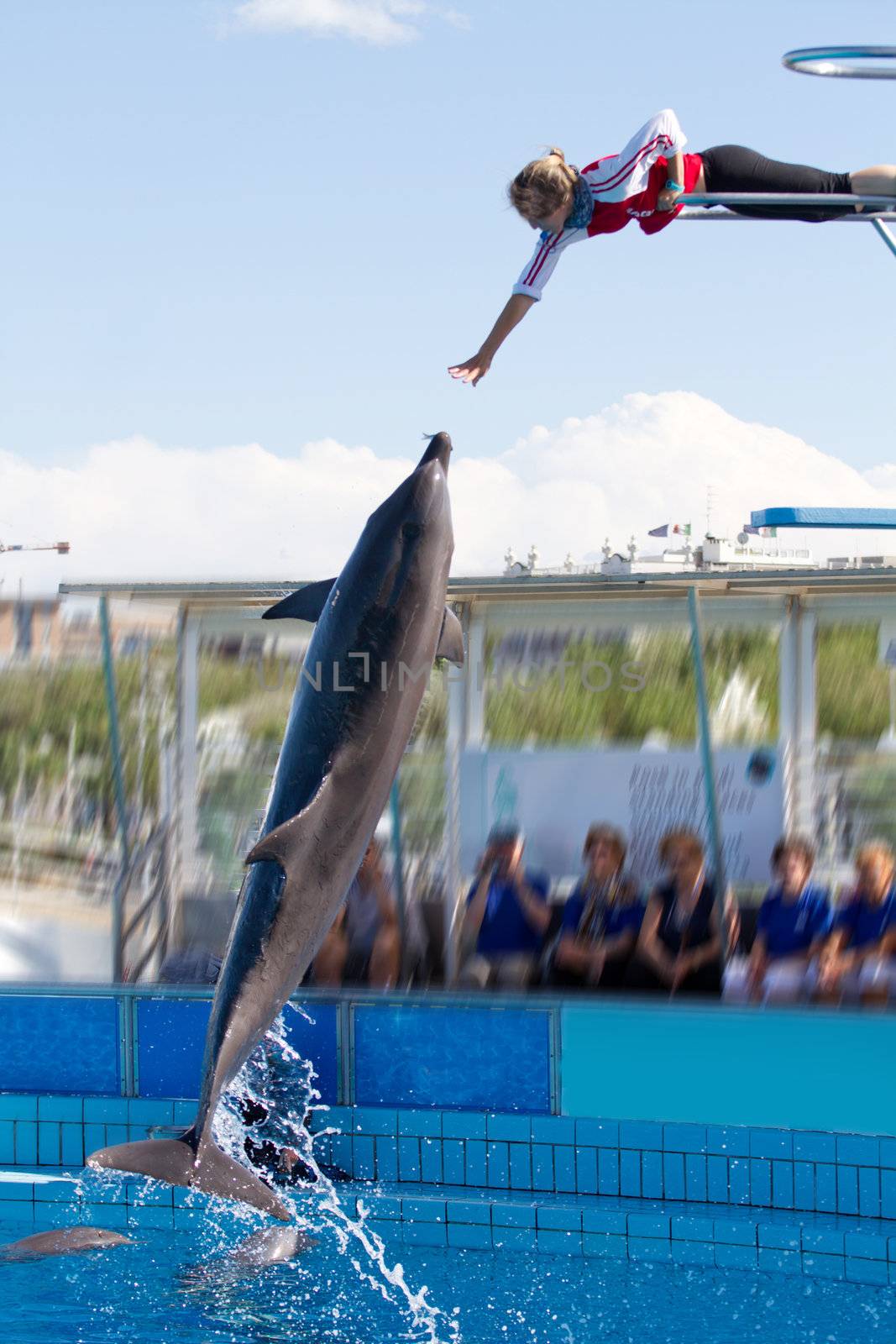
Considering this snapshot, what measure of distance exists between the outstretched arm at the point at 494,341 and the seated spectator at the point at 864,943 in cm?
367

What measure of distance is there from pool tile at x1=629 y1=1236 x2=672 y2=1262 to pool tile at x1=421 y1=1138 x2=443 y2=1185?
1.11 m

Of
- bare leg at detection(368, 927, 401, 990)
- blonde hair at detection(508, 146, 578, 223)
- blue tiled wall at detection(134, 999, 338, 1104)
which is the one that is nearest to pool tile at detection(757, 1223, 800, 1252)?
blue tiled wall at detection(134, 999, 338, 1104)

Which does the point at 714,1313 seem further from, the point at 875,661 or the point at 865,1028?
the point at 875,661

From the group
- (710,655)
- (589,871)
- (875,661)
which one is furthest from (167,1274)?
(875,661)

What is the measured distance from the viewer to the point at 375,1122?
320 inches

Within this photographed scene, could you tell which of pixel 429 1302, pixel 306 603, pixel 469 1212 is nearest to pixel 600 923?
pixel 469 1212

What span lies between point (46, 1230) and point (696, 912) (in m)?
3.38

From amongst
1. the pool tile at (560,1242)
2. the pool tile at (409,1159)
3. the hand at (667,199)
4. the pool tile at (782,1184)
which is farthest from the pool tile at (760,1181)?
the hand at (667,199)

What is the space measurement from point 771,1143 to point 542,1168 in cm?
108

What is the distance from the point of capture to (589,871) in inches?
327

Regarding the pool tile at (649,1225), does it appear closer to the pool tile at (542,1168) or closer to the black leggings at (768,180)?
the pool tile at (542,1168)

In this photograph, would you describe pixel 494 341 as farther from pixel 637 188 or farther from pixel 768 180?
pixel 768 180

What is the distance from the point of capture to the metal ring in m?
5.97

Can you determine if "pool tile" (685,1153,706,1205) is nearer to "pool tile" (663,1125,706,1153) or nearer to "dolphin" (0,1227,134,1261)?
"pool tile" (663,1125,706,1153)
